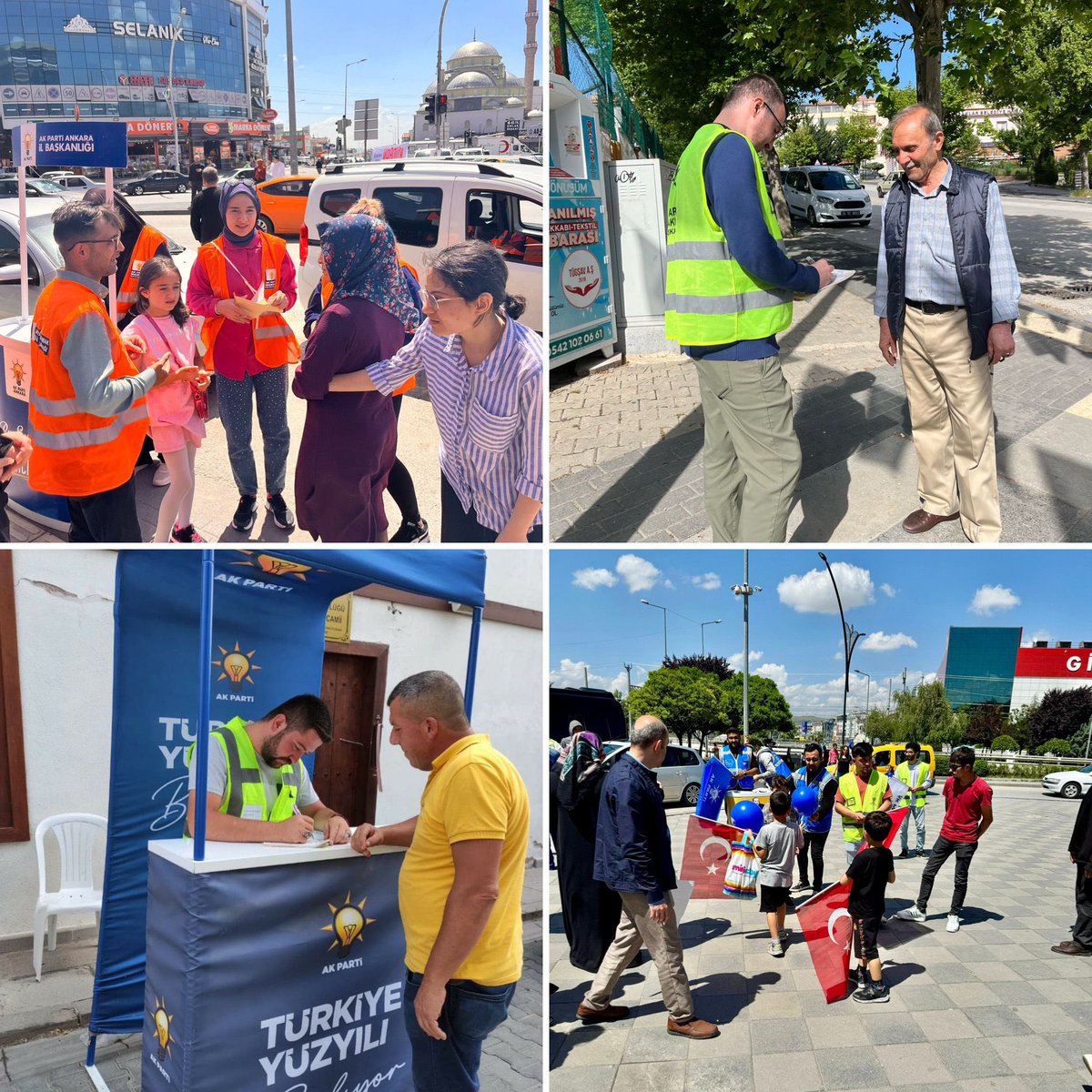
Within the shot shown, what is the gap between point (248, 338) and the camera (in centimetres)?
361

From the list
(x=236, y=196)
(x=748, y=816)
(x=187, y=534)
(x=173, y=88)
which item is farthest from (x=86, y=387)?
(x=748, y=816)

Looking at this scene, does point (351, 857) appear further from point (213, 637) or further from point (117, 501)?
A: point (117, 501)

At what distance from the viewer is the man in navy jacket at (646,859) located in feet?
12.3

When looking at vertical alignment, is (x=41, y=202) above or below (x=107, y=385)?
Answer: above

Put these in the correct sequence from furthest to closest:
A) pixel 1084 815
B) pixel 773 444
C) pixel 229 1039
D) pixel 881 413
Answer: pixel 881 413
pixel 1084 815
pixel 773 444
pixel 229 1039

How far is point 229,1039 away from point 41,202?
2776 millimetres

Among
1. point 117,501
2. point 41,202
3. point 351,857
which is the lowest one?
Answer: point 351,857

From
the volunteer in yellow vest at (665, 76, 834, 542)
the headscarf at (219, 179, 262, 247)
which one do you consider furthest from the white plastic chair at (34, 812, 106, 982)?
the volunteer in yellow vest at (665, 76, 834, 542)

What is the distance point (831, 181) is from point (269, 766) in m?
21.2

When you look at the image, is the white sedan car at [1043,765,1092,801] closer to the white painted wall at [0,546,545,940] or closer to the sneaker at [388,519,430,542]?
the sneaker at [388,519,430,542]

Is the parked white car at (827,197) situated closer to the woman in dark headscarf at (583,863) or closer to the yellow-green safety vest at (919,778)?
the yellow-green safety vest at (919,778)

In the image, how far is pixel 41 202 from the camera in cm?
329

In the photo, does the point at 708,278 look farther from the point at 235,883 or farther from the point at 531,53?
the point at 235,883

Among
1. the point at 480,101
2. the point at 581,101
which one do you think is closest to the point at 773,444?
the point at 480,101
